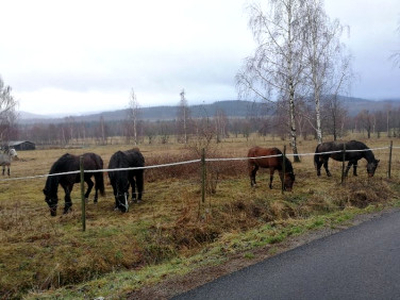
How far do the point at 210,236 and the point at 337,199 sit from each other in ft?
14.0

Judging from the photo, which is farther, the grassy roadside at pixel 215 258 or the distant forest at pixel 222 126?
the distant forest at pixel 222 126

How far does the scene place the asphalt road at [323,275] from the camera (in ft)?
11.7

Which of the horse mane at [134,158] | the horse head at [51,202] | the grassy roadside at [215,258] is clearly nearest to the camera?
the grassy roadside at [215,258]

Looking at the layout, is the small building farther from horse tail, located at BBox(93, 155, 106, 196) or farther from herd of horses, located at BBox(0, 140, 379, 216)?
herd of horses, located at BBox(0, 140, 379, 216)

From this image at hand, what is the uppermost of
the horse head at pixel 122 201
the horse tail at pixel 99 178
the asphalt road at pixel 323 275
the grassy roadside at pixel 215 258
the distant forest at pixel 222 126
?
the distant forest at pixel 222 126

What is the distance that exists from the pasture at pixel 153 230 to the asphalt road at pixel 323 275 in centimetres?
72

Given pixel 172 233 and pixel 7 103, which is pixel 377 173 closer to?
pixel 172 233

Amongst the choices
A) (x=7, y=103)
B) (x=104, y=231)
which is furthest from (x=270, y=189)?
(x=7, y=103)

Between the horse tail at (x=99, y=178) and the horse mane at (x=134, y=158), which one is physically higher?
the horse mane at (x=134, y=158)

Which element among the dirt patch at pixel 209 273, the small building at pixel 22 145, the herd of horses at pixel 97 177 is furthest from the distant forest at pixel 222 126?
the dirt patch at pixel 209 273

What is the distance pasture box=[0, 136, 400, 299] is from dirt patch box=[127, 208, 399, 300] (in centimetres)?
18

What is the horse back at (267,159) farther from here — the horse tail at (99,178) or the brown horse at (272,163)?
the horse tail at (99,178)

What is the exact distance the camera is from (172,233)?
250 inches

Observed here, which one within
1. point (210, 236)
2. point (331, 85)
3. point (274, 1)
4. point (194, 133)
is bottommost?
point (210, 236)
